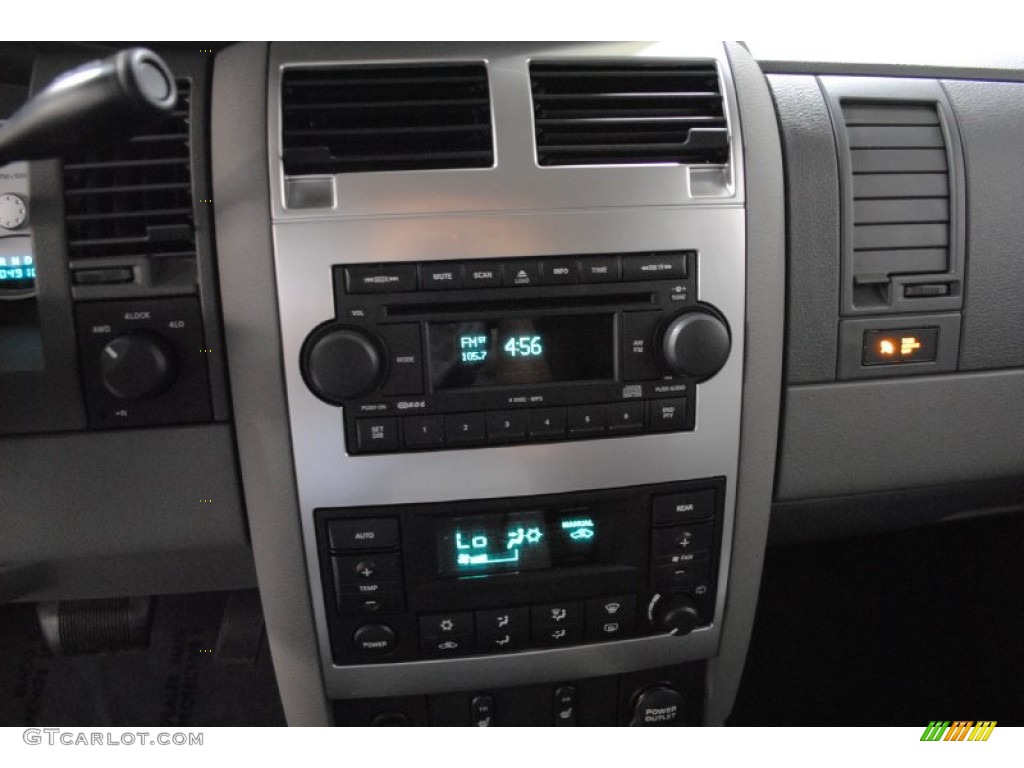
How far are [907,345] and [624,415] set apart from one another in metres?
0.42

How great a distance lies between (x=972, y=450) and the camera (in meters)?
1.06

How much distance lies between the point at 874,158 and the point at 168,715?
1.53 m

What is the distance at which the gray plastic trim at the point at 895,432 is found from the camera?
1.00 metres

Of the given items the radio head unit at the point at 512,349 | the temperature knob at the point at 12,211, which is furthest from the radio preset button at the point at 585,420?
the temperature knob at the point at 12,211

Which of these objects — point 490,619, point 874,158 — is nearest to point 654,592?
point 490,619

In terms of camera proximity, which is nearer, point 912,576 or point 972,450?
point 972,450

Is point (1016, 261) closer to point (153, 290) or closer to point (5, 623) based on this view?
point (153, 290)

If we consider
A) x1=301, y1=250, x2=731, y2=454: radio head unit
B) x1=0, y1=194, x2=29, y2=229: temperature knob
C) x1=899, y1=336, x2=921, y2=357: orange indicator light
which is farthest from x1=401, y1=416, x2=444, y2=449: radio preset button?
x1=899, y1=336, x2=921, y2=357: orange indicator light

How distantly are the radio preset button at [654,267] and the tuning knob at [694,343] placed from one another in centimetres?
5

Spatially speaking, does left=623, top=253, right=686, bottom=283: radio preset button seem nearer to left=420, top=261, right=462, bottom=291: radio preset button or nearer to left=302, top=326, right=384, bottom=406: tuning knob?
left=420, top=261, right=462, bottom=291: radio preset button

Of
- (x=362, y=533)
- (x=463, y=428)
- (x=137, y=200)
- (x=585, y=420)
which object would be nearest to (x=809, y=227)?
(x=585, y=420)

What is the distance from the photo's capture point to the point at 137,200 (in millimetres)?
850

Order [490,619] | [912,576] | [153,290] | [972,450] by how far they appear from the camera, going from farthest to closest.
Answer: [912,576] → [972,450] → [490,619] → [153,290]
